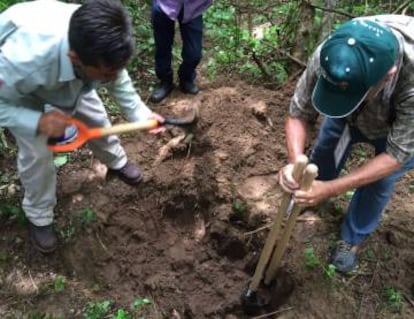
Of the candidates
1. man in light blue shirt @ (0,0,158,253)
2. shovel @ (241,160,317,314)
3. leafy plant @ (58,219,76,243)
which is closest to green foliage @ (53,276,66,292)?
leafy plant @ (58,219,76,243)

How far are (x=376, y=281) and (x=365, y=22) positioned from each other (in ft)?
5.44

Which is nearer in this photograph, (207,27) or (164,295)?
(164,295)

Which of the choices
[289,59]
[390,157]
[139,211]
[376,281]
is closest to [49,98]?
[139,211]

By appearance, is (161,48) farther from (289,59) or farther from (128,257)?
(128,257)

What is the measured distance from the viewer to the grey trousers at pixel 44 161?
8.12ft

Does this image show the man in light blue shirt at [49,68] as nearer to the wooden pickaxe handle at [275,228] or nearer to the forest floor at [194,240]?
the forest floor at [194,240]

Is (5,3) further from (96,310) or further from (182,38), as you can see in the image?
(96,310)

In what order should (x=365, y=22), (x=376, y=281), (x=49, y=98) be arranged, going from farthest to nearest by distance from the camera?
(x=376, y=281) < (x=49, y=98) < (x=365, y=22)

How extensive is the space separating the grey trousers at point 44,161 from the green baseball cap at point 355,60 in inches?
56.8

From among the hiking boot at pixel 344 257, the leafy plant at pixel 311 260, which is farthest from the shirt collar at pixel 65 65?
the hiking boot at pixel 344 257

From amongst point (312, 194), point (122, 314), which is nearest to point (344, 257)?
point (312, 194)

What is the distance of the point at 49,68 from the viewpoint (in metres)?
2.15

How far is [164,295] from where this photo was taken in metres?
2.94

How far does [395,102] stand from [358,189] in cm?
76
